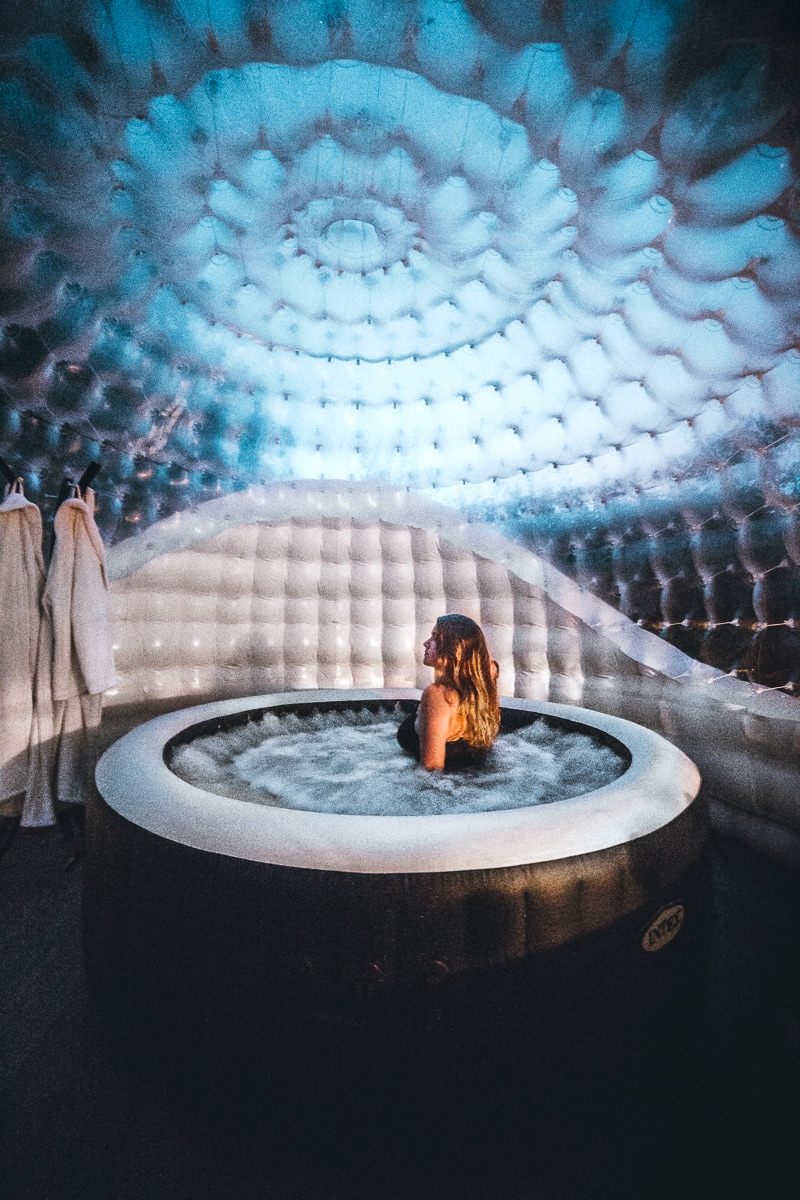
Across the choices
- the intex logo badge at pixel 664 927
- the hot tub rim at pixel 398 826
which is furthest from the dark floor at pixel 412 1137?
the hot tub rim at pixel 398 826

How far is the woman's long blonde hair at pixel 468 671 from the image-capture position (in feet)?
6.15

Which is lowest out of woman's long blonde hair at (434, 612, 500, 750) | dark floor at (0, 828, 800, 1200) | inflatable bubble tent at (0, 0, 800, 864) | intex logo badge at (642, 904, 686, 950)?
dark floor at (0, 828, 800, 1200)

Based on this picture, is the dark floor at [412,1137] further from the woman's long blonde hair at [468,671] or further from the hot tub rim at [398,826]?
the woman's long blonde hair at [468,671]

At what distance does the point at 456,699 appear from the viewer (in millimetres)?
1897

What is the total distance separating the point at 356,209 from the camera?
223 cm

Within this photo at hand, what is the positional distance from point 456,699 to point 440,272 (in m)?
2.08

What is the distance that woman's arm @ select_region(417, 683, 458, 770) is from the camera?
1841 mm

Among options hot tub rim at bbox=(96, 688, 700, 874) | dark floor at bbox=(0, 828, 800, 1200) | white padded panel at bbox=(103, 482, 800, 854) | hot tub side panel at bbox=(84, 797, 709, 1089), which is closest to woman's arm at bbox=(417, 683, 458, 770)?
hot tub rim at bbox=(96, 688, 700, 874)

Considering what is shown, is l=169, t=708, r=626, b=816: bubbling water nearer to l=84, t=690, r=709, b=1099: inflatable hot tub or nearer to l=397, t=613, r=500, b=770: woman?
l=397, t=613, r=500, b=770: woman

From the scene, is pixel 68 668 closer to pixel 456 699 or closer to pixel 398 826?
pixel 456 699

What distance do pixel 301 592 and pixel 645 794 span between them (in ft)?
8.07

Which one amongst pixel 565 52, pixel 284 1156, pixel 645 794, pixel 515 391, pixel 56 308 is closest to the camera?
pixel 284 1156

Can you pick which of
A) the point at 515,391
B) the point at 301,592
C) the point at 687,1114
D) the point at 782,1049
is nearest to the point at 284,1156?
the point at 687,1114

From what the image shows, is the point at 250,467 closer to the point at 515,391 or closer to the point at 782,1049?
the point at 515,391
